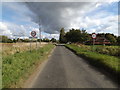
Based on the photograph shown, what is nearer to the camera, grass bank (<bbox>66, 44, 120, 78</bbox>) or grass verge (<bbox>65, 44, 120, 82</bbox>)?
grass verge (<bbox>65, 44, 120, 82</bbox>)

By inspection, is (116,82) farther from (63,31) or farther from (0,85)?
(63,31)

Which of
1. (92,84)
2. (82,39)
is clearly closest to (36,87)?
(92,84)

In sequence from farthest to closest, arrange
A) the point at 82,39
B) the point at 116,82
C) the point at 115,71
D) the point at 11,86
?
1. the point at 82,39
2. the point at 115,71
3. the point at 116,82
4. the point at 11,86

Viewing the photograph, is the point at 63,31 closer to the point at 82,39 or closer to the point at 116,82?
the point at 82,39

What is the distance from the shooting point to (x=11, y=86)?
14.9 ft

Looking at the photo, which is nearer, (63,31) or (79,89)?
(79,89)

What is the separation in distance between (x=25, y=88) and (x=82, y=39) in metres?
66.7

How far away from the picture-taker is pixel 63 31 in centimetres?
10919

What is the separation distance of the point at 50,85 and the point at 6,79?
196 centimetres

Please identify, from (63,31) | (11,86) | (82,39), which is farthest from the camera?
(63,31)

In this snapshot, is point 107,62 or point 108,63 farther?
point 107,62

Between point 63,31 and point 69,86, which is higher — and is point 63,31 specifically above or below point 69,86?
above

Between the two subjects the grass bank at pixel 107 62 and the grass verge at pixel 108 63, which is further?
the grass bank at pixel 107 62

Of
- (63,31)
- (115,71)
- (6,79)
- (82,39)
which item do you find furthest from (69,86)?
(63,31)
